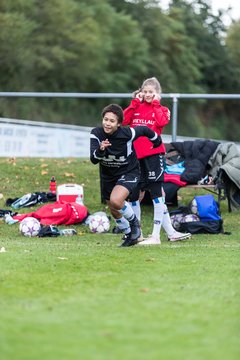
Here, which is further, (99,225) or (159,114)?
(99,225)

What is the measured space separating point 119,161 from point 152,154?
946 mm

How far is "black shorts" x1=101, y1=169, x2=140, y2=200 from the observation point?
1125 centimetres

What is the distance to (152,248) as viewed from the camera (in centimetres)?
1119

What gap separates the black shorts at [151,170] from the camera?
1192 centimetres

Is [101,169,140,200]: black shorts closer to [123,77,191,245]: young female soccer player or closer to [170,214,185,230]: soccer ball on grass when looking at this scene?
[123,77,191,245]: young female soccer player

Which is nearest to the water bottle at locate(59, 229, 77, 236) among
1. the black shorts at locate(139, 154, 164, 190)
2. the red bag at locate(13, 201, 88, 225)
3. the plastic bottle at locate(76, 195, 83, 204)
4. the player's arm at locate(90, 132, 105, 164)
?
the red bag at locate(13, 201, 88, 225)

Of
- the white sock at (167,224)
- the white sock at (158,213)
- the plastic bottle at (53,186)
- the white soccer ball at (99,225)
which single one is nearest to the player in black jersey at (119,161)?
the white sock at (158,213)

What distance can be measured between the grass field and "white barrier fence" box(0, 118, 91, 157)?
11.6m

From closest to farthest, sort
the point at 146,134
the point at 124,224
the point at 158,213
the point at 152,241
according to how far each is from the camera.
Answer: the point at 146,134 < the point at 124,224 < the point at 152,241 < the point at 158,213

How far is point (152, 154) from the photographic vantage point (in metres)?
12.2

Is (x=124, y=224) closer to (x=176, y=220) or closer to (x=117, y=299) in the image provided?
(x=176, y=220)

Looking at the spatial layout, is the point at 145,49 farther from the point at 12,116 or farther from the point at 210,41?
the point at 12,116

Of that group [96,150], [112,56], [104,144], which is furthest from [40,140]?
[112,56]

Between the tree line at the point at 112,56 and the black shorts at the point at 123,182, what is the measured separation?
78.6 feet
